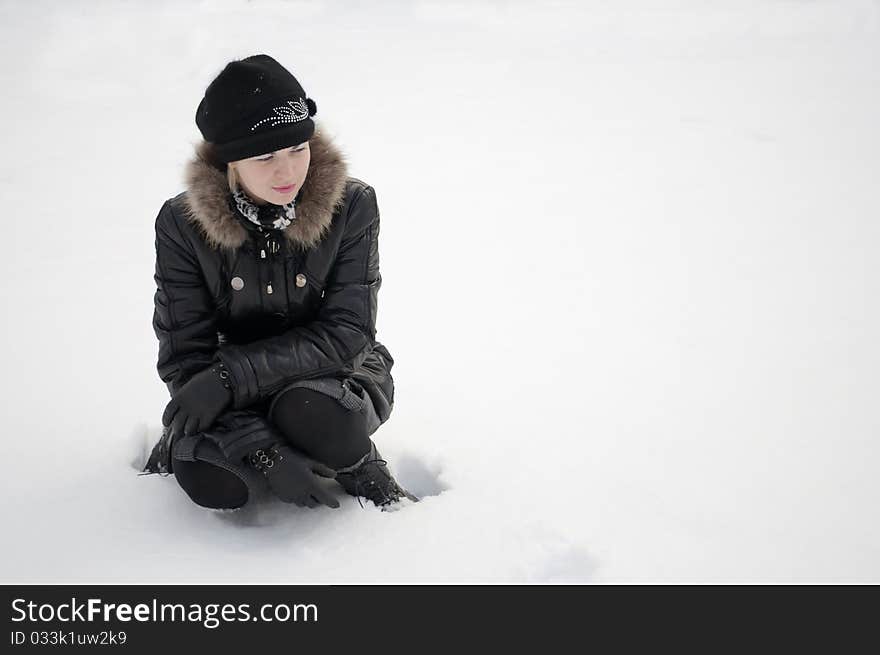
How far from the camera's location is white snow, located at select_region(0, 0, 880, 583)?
2.20m

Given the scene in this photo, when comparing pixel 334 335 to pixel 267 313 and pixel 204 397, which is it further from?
pixel 204 397

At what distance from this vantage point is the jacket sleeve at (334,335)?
2143 millimetres

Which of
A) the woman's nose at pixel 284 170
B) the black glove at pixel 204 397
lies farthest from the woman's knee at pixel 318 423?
the woman's nose at pixel 284 170

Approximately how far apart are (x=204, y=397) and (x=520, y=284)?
6.46 ft

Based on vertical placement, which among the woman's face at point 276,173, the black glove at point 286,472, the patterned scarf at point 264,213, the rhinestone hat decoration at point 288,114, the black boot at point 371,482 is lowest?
the black boot at point 371,482

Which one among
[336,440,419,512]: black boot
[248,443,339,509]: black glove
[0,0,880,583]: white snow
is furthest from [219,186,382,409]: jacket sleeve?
[0,0,880,583]: white snow

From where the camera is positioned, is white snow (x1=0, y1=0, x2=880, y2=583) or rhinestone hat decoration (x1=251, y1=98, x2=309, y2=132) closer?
rhinestone hat decoration (x1=251, y1=98, x2=309, y2=132)

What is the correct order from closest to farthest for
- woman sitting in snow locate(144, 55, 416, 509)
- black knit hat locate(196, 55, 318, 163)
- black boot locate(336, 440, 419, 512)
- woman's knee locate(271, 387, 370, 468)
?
black knit hat locate(196, 55, 318, 163) < woman sitting in snow locate(144, 55, 416, 509) < woman's knee locate(271, 387, 370, 468) < black boot locate(336, 440, 419, 512)

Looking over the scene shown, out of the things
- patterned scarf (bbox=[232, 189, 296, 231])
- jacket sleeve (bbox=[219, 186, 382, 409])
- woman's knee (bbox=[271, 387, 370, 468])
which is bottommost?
woman's knee (bbox=[271, 387, 370, 468])

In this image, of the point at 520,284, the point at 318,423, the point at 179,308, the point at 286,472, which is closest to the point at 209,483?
the point at 286,472

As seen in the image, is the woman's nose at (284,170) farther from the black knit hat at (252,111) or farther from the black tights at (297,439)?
the black tights at (297,439)

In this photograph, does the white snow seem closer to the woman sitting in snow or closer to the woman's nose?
the woman sitting in snow

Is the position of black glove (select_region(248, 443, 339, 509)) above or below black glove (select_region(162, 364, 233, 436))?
below

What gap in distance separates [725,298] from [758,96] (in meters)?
3.00
